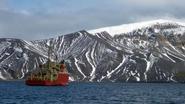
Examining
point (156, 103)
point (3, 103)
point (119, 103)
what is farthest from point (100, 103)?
point (3, 103)

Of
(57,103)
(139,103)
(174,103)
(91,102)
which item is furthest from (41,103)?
(174,103)

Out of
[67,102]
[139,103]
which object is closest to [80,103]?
[67,102]

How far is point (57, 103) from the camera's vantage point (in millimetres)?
108562

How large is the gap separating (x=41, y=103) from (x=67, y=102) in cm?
613

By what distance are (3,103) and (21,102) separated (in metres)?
4.92

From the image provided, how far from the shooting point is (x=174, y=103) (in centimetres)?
10838

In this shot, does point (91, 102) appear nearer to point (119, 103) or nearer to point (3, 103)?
point (119, 103)

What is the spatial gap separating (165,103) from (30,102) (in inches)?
1003

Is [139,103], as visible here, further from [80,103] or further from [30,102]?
[30,102]

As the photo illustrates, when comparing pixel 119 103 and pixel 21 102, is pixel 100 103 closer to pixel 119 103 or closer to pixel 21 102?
pixel 119 103

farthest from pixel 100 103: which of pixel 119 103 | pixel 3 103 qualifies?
pixel 3 103

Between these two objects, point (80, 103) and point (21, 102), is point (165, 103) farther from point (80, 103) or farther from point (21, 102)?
point (21, 102)

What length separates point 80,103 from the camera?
358ft

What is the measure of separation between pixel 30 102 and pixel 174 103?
89.0ft
